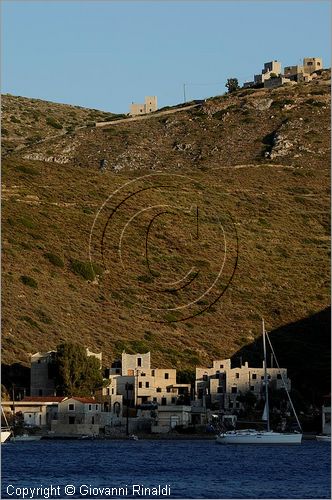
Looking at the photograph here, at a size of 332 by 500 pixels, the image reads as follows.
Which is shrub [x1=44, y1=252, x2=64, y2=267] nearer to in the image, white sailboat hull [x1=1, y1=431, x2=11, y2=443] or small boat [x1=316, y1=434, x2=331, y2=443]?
small boat [x1=316, y1=434, x2=331, y2=443]

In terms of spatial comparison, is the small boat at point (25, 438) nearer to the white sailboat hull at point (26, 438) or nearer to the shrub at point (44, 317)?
the white sailboat hull at point (26, 438)

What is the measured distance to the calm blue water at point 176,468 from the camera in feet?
261

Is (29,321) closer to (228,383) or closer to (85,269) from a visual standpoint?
(228,383)

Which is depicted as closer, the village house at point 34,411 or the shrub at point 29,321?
the village house at point 34,411

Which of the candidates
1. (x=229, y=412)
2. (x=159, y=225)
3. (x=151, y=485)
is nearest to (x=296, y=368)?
(x=229, y=412)

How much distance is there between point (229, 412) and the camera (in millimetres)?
135375

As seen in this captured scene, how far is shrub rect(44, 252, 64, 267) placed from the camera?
17331cm

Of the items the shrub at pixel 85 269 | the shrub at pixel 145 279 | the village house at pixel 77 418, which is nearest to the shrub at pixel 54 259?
the shrub at pixel 85 269

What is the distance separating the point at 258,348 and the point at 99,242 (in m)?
34.2

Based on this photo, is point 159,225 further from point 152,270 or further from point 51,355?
point 51,355

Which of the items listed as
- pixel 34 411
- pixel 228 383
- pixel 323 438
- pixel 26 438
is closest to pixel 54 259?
pixel 228 383

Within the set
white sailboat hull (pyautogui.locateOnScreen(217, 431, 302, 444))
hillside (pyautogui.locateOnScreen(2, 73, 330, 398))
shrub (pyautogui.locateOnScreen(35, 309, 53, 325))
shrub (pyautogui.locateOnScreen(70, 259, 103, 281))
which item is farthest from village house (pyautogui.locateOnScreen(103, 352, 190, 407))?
shrub (pyautogui.locateOnScreen(70, 259, 103, 281))

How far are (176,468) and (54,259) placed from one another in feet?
275

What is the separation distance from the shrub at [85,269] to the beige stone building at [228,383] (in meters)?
33.4
